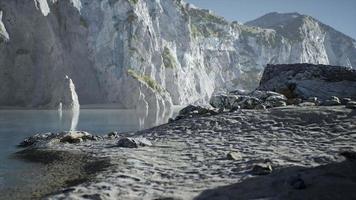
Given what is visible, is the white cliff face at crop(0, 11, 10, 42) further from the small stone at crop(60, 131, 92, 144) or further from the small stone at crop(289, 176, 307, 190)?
the small stone at crop(289, 176, 307, 190)

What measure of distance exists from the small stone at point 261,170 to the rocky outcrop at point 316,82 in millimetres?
19802

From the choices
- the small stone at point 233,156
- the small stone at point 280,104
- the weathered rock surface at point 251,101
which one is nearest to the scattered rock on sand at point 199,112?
the weathered rock surface at point 251,101

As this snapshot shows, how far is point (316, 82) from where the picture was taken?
36562 mm

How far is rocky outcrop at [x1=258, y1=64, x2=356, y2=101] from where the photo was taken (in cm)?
3512

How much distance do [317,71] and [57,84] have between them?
4561 inches

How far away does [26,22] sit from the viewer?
14050 cm

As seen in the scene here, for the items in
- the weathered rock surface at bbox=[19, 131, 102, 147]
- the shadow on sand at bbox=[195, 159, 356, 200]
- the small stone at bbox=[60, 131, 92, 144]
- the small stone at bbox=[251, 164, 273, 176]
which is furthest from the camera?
the small stone at bbox=[60, 131, 92, 144]

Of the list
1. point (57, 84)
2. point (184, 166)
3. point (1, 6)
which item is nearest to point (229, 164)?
point (184, 166)

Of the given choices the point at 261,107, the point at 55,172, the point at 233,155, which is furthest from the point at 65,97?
the point at 233,155

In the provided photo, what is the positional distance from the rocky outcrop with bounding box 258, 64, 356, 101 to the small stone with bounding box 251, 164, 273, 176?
19802 mm

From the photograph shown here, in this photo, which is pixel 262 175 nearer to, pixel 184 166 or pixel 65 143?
pixel 184 166

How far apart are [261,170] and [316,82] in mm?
22804

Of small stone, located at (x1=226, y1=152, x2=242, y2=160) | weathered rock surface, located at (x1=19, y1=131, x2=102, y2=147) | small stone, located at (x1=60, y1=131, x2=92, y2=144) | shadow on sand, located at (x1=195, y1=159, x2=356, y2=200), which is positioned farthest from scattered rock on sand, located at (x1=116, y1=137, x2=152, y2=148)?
shadow on sand, located at (x1=195, y1=159, x2=356, y2=200)

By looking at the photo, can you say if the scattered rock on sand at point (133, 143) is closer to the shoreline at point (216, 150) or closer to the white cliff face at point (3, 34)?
the shoreline at point (216, 150)
